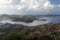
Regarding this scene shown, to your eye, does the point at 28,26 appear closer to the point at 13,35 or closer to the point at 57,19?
the point at 13,35

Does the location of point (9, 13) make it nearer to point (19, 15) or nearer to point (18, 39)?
point (19, 15)

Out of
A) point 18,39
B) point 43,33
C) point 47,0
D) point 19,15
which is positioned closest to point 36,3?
point 47,0

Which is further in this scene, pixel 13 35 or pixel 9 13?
pixel 9 13

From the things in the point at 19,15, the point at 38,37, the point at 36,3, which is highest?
the point at 36,3

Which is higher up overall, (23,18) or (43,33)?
(23,18)

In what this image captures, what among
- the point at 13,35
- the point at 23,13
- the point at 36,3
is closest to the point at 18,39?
the point at 13,35

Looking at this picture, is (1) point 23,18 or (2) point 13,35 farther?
(1) point 23,18
